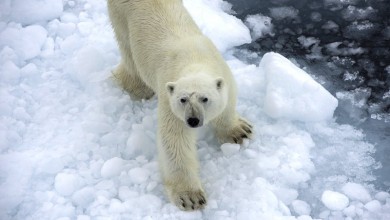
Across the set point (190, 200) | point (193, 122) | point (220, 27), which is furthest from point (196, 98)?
point (220, 27)

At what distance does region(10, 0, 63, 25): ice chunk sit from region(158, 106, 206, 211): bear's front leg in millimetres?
1718

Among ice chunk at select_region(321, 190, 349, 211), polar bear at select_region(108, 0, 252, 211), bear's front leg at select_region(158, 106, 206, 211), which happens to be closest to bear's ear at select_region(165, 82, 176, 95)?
polar bear at select_region(108, 0, 252, 211)

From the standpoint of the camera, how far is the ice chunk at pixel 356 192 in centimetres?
270

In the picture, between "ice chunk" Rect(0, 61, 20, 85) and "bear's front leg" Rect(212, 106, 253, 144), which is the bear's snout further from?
"ice chunk" Rect(0, 61, 20, 85)

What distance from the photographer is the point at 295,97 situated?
3.16m

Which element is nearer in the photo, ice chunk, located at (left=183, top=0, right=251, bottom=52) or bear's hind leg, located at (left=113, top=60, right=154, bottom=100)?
bear's hind leg, located at (left=113, top=60, right=154, bottom=100)

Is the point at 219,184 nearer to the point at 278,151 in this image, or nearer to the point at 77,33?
the point at 278,151

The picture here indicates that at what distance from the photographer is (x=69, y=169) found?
2961 mm

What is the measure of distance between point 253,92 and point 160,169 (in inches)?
32.3

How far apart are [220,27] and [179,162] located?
1.38m

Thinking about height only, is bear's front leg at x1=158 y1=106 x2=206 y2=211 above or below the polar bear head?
below

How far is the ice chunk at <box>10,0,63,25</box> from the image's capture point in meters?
4.03

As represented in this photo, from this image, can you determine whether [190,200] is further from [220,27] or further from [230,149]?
[220,27]

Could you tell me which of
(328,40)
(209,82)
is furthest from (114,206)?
(328,40)
